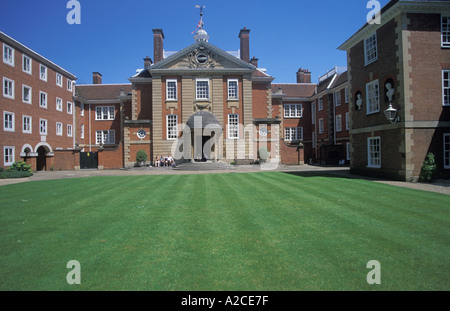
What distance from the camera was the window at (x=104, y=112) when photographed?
4206cm

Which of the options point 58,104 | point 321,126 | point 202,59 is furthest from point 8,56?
point 321,126

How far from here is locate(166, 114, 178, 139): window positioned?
103 ft

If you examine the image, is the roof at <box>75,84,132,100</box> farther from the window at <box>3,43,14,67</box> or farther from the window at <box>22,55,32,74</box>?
the window at <box>3,43,14,67</box>

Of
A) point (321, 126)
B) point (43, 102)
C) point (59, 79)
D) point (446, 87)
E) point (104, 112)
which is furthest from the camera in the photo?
point (104, 112)

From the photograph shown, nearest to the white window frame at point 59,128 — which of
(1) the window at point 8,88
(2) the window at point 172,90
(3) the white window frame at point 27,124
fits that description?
(3) the white window frame at point 27,124

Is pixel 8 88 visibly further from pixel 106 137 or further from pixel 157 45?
pixel 157 45

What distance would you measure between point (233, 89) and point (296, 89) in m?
17.2

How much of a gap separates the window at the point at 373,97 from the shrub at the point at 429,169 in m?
4.27

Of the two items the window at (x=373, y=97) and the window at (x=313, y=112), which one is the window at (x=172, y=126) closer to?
the window at (x=373, y=97)

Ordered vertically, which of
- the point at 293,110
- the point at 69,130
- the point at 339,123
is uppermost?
the point at 293,110

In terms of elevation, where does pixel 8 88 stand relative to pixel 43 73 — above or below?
below

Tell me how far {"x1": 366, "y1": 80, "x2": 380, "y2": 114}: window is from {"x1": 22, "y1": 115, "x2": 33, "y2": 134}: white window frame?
33.7m

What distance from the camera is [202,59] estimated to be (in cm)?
3138
